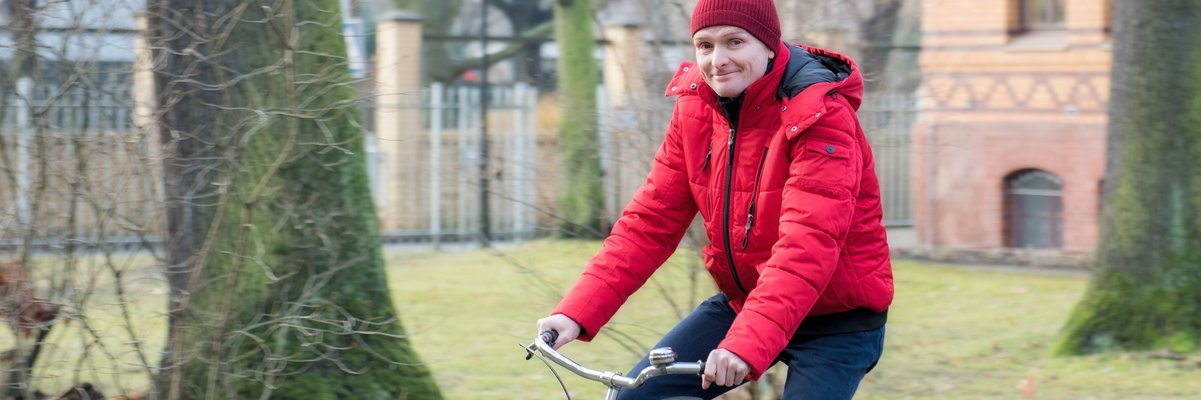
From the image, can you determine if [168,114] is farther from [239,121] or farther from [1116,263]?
[1116,263]

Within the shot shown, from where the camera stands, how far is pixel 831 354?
3701 millimetres

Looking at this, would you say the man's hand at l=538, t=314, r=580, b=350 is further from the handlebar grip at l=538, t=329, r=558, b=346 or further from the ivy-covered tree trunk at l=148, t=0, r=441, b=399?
the ivy-covered tree trunk at l=148, t=0, r=441, b=399

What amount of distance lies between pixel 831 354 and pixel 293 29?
2.34 m

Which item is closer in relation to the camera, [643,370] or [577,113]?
[643,370]

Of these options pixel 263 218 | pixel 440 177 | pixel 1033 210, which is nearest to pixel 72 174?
A: pixel 263 218

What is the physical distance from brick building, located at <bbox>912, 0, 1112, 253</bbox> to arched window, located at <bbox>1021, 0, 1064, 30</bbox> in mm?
11

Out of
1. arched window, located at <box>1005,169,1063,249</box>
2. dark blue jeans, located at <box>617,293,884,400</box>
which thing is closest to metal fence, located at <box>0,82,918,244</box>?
dark blue jeans, located at <box>617,293,884,400</box>

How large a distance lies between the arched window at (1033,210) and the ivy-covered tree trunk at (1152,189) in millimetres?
7535

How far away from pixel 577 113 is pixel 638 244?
305 inches

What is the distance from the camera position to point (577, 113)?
1151 cm

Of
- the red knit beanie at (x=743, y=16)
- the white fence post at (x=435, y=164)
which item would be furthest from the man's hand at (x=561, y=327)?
the white fence post at (x=435, y=164)

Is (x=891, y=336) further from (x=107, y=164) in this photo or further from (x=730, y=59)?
(x=730, y=59)

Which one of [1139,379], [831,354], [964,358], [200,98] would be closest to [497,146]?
[964,358]

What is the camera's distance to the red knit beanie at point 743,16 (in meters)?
3.57
